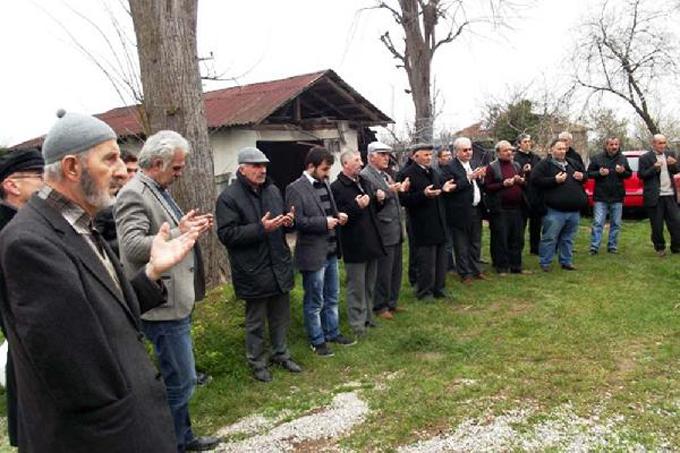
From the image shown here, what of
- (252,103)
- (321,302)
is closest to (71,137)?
(321,302)

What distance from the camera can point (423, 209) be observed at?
651 centimetres

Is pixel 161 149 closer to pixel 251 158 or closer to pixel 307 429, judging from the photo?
pixel 251 158

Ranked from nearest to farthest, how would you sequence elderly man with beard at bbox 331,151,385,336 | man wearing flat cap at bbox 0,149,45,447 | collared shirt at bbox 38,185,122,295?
A: collared shirt at bbox 38,185,122,295, man wearing flat cap at bbox 0,149,45,447, elderly man with beard at bbox 331,151,385,336

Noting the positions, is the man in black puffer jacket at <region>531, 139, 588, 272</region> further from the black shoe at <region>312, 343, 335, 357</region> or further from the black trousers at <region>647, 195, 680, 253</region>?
the black shoe at <region>312, 343, 335, 357</region>

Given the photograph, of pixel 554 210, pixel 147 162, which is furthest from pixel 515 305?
pixel 147 162

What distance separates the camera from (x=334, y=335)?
17.9ft

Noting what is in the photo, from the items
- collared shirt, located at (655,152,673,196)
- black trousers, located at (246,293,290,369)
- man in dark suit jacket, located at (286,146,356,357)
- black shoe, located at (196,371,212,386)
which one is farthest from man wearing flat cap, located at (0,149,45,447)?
collared shirt, located at (655,152,673,196)

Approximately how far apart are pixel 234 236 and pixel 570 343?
3193 millimetres

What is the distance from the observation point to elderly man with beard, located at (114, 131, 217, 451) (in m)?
3.05

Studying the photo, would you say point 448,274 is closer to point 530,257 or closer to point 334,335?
point 530,257

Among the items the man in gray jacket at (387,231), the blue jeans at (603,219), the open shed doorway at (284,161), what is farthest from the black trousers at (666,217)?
the open shed doorway at (284,161)

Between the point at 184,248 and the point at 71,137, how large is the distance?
0.65 meters

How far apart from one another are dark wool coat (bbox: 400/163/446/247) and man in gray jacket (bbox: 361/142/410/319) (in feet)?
0.76

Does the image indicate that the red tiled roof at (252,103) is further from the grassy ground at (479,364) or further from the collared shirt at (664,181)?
the collared shirt at (664,181)
